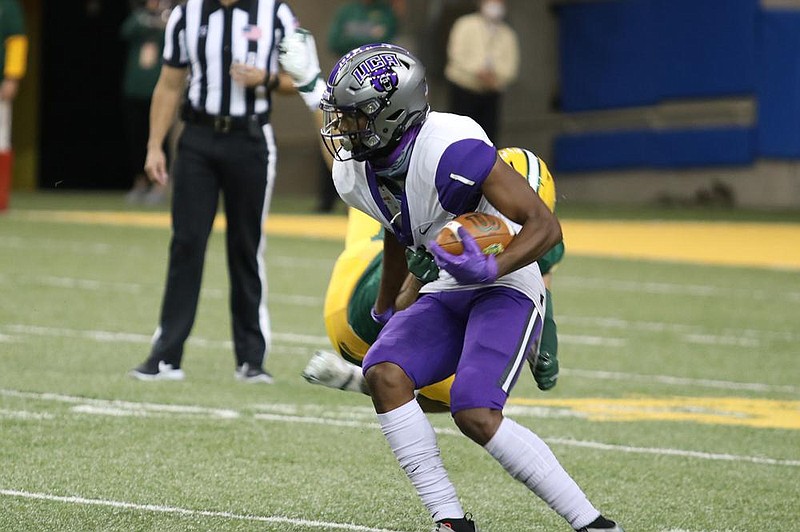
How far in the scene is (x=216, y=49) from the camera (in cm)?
795

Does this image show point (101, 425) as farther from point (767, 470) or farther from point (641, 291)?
point (641, 291)

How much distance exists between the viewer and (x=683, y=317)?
36.6ft

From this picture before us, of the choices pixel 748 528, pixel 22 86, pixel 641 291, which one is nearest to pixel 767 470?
pixel 748 528

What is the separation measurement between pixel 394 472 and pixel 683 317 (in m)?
5.47

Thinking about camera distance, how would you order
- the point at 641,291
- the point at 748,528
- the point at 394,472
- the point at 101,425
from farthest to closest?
the point at 641,291 → the point at 101,425 → the point at 394,472 → the point at 748,528

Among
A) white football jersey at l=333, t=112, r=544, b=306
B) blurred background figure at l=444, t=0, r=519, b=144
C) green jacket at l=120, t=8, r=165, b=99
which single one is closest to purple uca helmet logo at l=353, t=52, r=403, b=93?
white football jersey at l=333, t=112, r=544, b=306

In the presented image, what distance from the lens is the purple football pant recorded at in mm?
4633

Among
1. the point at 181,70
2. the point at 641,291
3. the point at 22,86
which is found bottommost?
the point at 22,86

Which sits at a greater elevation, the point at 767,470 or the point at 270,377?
the point at 767,470

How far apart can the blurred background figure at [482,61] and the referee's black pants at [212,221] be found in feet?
36.9

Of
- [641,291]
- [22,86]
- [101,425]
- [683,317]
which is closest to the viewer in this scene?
[101,425]

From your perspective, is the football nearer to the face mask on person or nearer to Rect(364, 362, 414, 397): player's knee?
Rect(364, 362, 414, 397): player's knee

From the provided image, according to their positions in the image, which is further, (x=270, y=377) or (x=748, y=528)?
(x=270, y=377)

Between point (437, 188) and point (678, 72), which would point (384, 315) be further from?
point (678, 72)
